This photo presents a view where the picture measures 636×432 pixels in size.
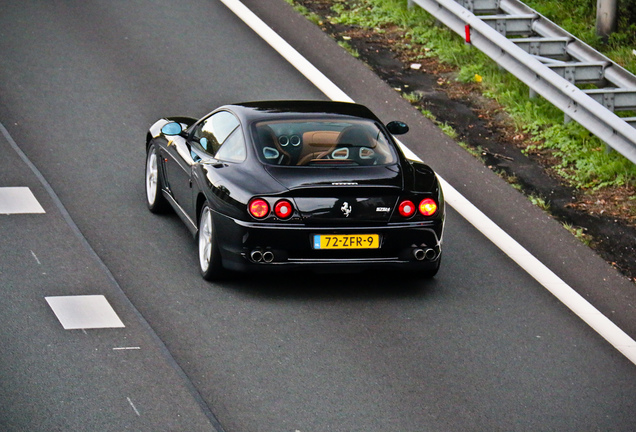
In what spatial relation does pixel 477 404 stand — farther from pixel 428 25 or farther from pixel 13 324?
pixel 428 25

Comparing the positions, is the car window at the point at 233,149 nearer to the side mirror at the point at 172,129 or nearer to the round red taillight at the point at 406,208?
the side mirror at the point at 172,129

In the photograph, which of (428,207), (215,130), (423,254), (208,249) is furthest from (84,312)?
(428,207)

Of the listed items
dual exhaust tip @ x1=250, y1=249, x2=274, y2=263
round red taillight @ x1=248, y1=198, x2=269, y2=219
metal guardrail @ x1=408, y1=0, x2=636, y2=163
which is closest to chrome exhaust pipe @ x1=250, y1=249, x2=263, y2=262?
dual exhaust tip @ x1=250, y1=249, x2=274, y2=263

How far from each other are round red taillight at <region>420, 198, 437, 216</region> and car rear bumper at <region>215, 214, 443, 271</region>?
0.08 meters

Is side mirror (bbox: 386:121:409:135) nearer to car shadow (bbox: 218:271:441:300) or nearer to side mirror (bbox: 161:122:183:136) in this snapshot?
car shadow (bbox: 218:271:441:300)

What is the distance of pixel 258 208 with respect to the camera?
9.19 metres

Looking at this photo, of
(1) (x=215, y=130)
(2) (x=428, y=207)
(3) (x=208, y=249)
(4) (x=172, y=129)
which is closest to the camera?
(2) (x=428, y=207)

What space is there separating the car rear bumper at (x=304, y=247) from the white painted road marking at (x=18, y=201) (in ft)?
8.22

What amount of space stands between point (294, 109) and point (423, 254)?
1.79 metres

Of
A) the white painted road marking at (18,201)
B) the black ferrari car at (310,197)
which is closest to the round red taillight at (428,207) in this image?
the black ferrari car at (310,197)

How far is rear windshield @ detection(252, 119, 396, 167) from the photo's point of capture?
9578 mm

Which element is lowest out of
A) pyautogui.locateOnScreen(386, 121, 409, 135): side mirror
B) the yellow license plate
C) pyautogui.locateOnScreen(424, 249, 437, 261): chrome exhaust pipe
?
pyautogui.locateOnScreen(424, 249, 437, 261): chrome exhaust pipe

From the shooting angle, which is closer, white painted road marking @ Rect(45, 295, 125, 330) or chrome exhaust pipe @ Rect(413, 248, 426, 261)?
white painted road marking @ Rect(45, 295, 125, 330)

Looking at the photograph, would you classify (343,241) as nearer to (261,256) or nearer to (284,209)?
(284,209)
